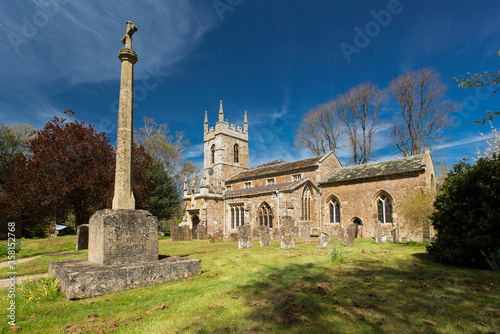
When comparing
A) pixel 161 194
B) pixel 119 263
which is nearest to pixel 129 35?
pixel 119 263

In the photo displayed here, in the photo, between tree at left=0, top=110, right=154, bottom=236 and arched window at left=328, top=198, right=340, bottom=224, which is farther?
arched window at left=328, top=198, right=340, bottom=224

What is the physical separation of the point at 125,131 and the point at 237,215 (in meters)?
20.3

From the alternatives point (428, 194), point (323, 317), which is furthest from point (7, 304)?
point (428, 194)

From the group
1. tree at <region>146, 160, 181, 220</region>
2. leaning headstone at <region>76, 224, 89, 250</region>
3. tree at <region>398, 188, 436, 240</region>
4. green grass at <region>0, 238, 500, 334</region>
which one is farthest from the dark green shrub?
tree at <region>146, 160, 181, 220</region>

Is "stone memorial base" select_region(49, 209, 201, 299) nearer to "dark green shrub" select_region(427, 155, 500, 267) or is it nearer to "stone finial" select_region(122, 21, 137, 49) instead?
"stone finial" select_region(122, 21, 137, 49)

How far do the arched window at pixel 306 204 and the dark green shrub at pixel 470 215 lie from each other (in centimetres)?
1469

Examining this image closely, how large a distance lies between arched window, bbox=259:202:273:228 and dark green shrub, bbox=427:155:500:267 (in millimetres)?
15398

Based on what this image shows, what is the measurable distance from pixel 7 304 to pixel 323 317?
509 cm

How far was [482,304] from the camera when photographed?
396 centimetres

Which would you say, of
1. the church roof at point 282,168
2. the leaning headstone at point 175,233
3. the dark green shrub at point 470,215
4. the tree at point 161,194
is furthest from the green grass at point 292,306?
the tree at point 161,194

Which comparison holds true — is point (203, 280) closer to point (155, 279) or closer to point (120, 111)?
point (155, 279)

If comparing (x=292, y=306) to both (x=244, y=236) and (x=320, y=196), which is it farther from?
(x=320, y=196)

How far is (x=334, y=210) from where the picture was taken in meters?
A: 22.8

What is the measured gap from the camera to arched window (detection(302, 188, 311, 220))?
22.5 meters
